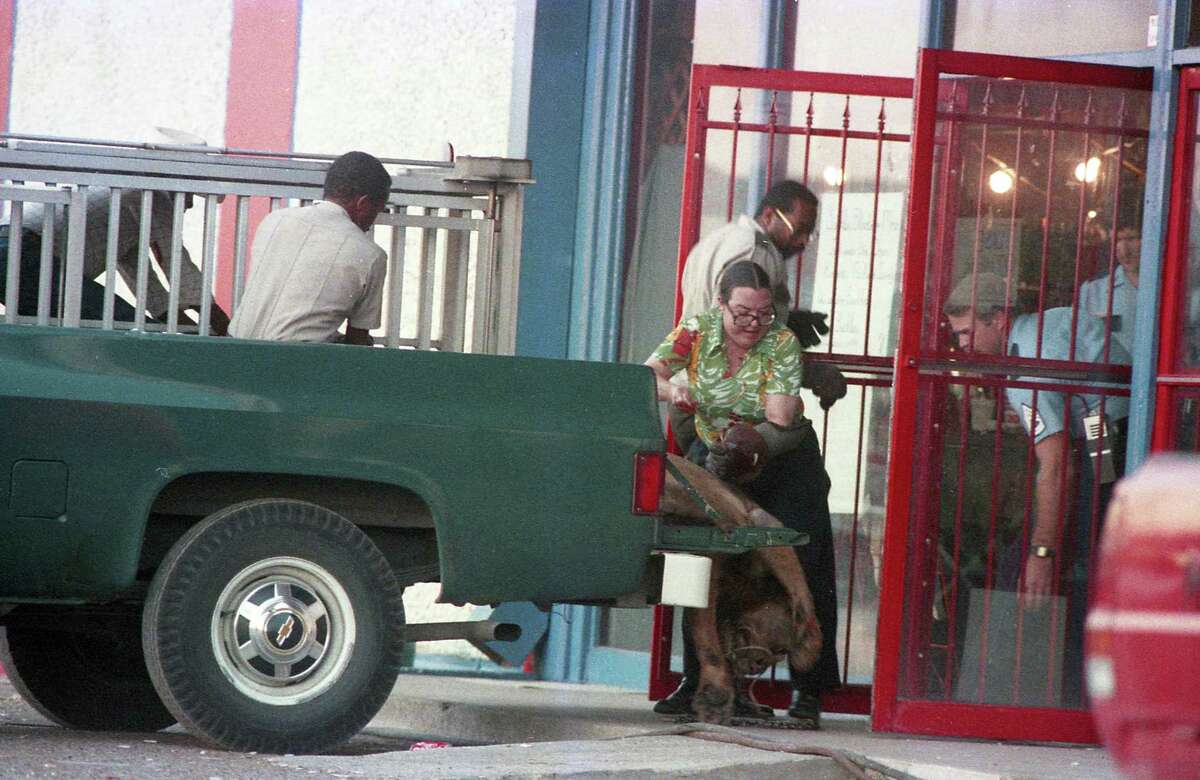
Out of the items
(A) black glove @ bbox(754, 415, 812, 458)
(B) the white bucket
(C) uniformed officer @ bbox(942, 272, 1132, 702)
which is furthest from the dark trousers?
(B) the white bucket

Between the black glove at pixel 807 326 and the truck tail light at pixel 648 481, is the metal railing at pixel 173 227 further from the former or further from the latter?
the black glove at pixel 807 326

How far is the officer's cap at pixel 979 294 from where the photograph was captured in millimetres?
6875

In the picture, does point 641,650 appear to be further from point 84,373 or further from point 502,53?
point 84,373

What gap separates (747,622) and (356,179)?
6.58 feet

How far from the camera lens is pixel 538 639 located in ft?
29.7

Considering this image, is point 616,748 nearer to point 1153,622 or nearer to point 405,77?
point 1153,622

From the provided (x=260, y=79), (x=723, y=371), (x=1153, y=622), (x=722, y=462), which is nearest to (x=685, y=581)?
(x=722, y=462)

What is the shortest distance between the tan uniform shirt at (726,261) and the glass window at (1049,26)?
55.4 inches

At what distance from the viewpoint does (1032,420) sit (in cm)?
689

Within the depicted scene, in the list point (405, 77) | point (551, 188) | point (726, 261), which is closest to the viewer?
point (726, 261)

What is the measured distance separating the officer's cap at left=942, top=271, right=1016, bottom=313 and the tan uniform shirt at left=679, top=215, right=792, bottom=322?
679 millimetres

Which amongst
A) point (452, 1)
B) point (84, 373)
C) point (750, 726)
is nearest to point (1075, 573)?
point (750, 726)

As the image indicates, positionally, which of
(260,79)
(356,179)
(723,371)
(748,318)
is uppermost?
(260,79)

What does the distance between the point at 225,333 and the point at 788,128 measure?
222 cm
